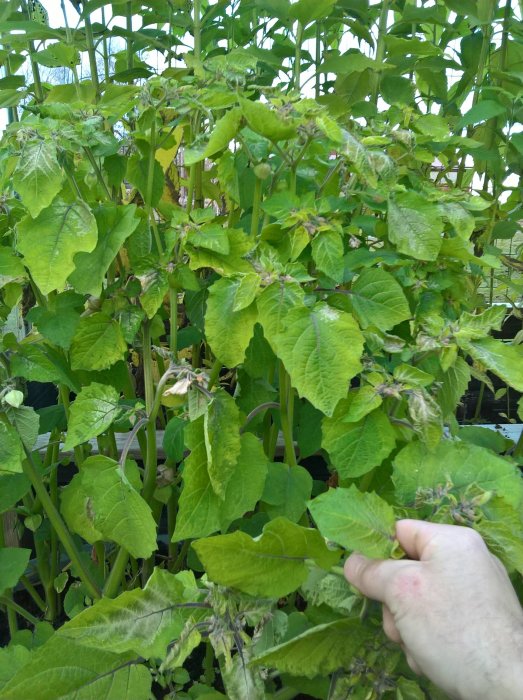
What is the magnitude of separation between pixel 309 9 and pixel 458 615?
84cm

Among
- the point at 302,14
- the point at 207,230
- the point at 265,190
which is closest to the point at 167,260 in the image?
the point at 207,230

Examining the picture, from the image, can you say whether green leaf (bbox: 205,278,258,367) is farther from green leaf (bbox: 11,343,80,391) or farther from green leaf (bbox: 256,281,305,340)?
green leaf (bbox: 11,343,80,391)

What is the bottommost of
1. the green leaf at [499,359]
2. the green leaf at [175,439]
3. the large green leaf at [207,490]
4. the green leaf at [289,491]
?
the green leaf at [289,491]

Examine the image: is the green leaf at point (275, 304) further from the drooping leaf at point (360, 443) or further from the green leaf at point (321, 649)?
the green leaf at point (321, 649)

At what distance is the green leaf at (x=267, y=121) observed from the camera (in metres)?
0.62

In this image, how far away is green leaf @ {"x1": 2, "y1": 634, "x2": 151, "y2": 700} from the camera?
0.68 metres

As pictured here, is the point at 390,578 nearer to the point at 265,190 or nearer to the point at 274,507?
the point at 274,507

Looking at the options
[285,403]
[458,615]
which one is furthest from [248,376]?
[458,615]

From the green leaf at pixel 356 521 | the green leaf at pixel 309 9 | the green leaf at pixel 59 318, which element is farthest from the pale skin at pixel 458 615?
the green leaf at pixel 309 9

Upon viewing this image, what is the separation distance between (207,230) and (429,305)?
11.8 inches

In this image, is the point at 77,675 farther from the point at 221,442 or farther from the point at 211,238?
the point at 211,238

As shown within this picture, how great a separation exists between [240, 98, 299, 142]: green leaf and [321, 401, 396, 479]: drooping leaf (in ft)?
1.00

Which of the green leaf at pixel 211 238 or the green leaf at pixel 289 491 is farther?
the green leaf at pixel 289 491

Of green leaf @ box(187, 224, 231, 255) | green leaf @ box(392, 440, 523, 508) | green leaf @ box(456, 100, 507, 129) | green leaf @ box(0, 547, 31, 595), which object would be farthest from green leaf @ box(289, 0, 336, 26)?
green leaf @ box(0, 547, 31, 595)
